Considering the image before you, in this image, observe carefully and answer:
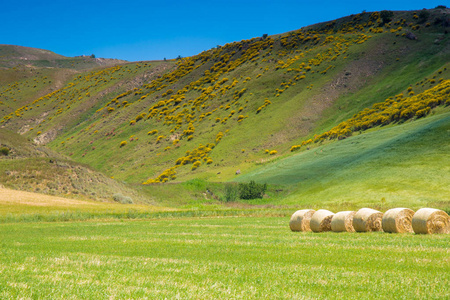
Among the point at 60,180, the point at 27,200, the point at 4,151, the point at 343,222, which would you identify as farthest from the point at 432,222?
the point at 4,151

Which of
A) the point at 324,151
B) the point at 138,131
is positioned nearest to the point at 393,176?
the point at 324,151

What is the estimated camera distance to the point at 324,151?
9144cm

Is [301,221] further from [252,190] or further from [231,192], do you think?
[231,192]

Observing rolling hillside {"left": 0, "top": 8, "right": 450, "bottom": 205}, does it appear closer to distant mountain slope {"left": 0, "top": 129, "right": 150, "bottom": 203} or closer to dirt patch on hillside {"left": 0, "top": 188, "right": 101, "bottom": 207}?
distant mountain slope {"left": 0, "top": 129, "right": 150, "bottom": 203}

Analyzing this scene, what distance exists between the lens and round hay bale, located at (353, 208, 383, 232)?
26.0 meters

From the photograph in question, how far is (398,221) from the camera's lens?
24641 mm

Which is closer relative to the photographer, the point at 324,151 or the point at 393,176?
the point at 393,176

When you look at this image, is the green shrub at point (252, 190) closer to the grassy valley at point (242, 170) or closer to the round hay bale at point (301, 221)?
the grassy valley at point (242, 170)

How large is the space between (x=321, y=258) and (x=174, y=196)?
7082cm

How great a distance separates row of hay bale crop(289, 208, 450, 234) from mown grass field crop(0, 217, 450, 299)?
2445mm

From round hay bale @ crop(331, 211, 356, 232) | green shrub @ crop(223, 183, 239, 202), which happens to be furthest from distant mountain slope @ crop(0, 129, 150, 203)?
round hay bale @ crop(331, 211, 356, 232)

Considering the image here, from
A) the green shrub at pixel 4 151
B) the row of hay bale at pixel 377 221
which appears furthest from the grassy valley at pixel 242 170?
the row of hay bale at pixel 377 221

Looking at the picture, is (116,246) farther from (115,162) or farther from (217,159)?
(115,162)

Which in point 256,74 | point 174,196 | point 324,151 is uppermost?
point 256,74
